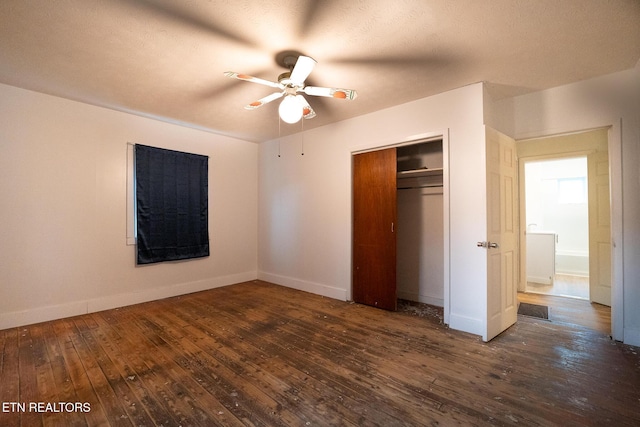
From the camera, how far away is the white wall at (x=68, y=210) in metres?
3.09

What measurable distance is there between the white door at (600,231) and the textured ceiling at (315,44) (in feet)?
6.12

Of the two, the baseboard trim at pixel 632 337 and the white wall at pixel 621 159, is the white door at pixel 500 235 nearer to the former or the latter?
the white wall at pixel 621 159

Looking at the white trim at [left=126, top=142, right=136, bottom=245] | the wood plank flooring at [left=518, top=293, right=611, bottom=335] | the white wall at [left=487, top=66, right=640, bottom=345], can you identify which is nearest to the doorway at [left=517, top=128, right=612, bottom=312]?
the wood plank flooring at [left=518, top=293, right=611, bottom=335]

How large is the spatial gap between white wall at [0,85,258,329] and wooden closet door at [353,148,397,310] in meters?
2.77

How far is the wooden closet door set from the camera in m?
3.66

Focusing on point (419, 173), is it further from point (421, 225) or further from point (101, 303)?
point (101, 303)

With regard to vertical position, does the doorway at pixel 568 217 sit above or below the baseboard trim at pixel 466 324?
above

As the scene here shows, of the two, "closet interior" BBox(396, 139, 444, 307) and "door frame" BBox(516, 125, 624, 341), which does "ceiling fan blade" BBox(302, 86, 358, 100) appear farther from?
"door frame" BBox(516, 125, 624, 341)

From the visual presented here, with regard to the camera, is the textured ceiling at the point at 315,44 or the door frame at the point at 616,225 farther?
the door frame at the point at 616,225

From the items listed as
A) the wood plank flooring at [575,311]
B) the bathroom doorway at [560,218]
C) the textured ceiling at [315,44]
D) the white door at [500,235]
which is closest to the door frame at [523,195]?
the wood plank flooring at [575,311]

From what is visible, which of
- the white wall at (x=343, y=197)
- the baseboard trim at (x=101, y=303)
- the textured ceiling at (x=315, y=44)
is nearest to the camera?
the textured ceiling at (x=315, y=44)

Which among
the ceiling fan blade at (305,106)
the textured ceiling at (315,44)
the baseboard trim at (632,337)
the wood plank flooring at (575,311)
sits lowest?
the wood plank flooring at (575,311)

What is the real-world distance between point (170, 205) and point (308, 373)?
335 cm

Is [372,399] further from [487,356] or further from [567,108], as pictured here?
[567,108]
